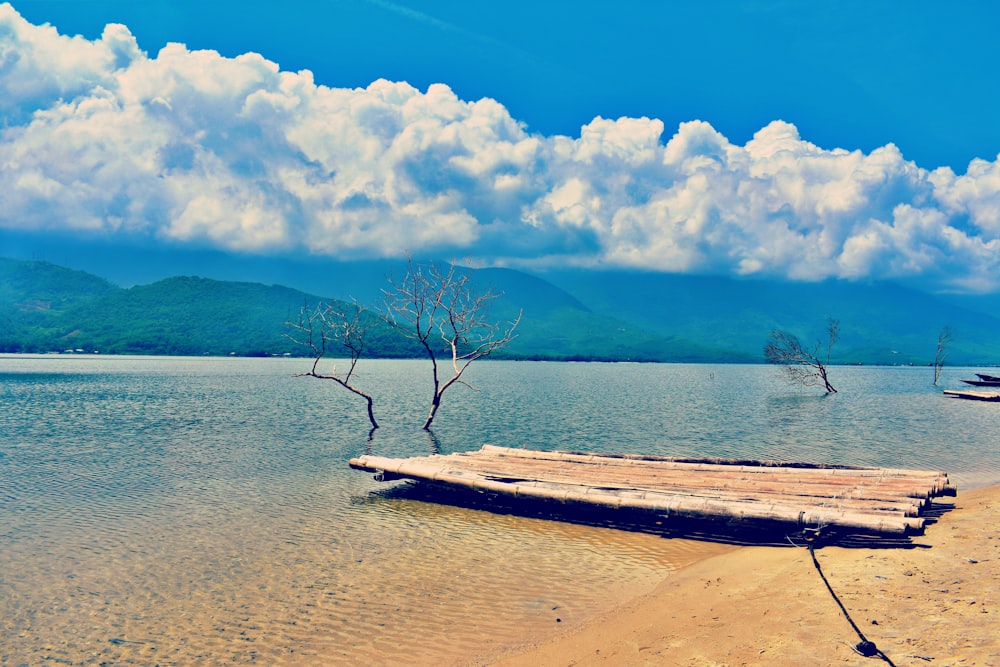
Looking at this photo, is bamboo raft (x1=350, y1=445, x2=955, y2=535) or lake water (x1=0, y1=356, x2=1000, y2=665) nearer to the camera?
lake water (x1=0, y1=356, x2=1000, y2=665)

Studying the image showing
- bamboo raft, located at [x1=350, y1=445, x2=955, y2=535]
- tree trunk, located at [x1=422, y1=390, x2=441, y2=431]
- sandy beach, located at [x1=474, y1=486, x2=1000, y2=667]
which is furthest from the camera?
tree trunk, located at [x1=422, y1=390, x2=441, y2=431]

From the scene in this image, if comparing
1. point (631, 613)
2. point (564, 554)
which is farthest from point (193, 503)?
point (631, 613)

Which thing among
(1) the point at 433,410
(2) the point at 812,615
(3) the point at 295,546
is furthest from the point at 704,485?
(1) the point at 433,410

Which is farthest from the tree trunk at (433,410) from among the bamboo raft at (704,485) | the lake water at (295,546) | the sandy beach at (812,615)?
the sandy beach at (812,615)

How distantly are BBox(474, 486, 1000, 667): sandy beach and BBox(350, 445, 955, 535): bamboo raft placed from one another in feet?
5.12

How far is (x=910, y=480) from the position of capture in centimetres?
1902

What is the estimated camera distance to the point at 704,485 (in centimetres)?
1944

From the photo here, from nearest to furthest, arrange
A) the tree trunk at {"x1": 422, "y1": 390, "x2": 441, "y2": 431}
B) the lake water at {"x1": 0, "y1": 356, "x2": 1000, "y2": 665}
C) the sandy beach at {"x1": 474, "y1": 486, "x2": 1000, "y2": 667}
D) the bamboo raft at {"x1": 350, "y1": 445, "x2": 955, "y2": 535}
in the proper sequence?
the sandy beach at {"x1": 474, "y1": 486, "x2": 1000, "y2": 667}
the lake water at {"x1": 0, "y1": 356, "x2": 1000, "y2": 665}
the bamboo raft at {"x1": 350, "y1": 445, "x2": 955, "y2": 535}
the tree trunk at {"x1": 422, "y1": 390, "x2": 441, "y2": 431}

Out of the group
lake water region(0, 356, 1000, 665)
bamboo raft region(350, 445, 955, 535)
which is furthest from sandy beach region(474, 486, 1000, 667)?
bamboo raft region(350, 445, 955, 535)

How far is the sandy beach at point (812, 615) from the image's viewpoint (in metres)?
8.43

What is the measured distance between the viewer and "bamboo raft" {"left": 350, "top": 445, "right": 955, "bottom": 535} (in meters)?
15.3

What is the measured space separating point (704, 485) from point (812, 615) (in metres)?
9.79

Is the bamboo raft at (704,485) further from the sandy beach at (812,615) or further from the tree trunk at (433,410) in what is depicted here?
the tree trunk at (433,410)

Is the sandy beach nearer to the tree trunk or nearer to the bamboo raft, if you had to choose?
the bamboo raft
